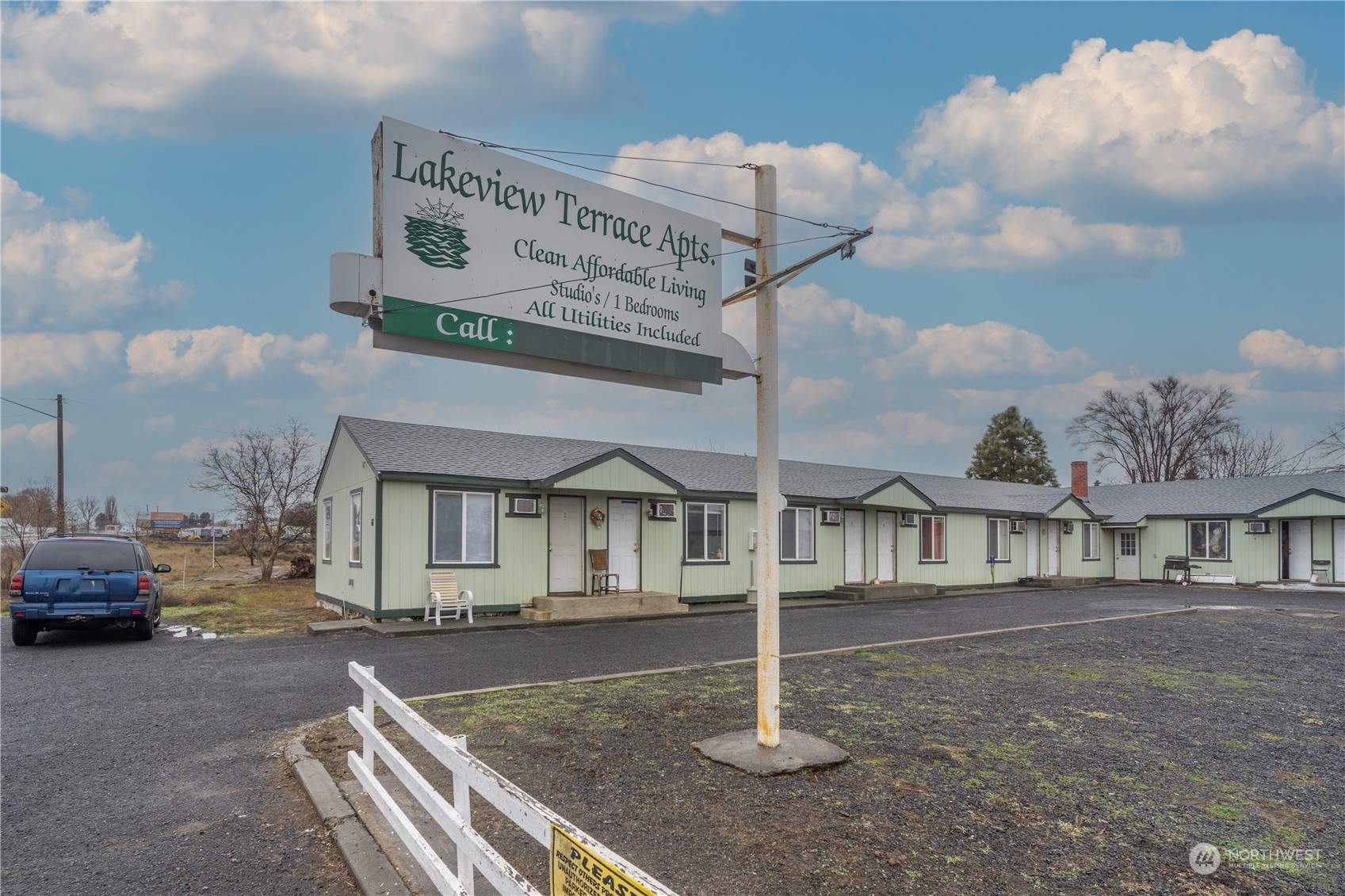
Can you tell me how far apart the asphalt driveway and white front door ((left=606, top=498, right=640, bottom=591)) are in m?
1.96

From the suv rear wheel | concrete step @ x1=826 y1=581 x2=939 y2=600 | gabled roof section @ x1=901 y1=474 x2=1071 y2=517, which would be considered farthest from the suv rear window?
gabled roof section @ x1=901 y1=474 x2=1071 y2=517

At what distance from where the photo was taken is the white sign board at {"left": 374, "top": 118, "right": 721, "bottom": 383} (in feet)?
17.6

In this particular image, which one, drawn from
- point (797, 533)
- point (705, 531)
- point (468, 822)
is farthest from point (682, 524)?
point (468, 822)

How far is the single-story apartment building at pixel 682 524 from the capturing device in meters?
15.8

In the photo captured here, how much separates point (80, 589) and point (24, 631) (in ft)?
3.81

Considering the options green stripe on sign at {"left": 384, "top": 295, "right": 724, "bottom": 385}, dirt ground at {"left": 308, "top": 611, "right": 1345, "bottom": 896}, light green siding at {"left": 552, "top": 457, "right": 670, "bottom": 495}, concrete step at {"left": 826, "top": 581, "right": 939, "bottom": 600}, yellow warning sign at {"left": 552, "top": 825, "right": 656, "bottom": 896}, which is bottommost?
concrete step at {"left": 826, "top": 581, "right": 939, "bottom": 600}

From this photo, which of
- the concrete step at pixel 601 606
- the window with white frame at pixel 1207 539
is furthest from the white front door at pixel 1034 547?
the concrete step at pixel 601 606

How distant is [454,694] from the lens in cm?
847

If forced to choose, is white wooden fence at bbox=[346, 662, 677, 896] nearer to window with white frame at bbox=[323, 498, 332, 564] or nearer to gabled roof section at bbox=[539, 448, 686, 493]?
gabled roof section at bbox=[539, 448, 686, 493]

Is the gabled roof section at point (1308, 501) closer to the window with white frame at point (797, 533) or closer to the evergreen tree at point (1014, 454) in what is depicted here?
the window with white frame at point (797, 533)

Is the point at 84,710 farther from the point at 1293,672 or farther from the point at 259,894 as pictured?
the point at 1293,672

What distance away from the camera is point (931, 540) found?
83.6 ft

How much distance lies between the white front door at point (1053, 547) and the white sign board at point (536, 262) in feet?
90.3

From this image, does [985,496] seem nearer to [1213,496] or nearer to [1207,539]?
[1207,539]
